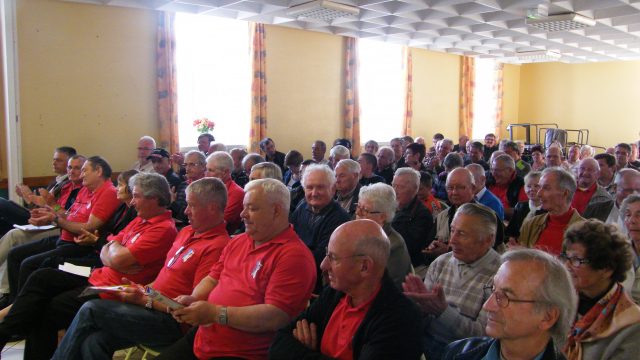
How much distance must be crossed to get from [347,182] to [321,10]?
12.0 ft

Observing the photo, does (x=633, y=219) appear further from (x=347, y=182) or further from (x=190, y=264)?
(x=190, y=264)

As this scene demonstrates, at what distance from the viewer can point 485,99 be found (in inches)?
585

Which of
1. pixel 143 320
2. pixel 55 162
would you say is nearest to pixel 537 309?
pixel 143 320

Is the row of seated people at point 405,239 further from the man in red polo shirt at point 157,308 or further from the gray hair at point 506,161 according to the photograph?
the gray hair at point 506,161

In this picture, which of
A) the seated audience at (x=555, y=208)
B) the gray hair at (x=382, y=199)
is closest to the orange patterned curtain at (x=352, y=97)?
the seated audience at (x=555, y=208)

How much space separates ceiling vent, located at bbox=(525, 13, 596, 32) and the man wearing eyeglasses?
22.8ft

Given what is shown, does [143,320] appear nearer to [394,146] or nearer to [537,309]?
[537,309]

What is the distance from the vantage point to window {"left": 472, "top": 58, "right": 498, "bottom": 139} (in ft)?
47.5

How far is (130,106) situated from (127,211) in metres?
3.97

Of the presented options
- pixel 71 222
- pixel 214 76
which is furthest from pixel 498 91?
pixel 71 222

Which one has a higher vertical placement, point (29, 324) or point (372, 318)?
point (372, 318)

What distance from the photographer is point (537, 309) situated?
144 centimetres

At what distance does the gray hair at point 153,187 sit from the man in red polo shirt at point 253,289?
0.80 meters

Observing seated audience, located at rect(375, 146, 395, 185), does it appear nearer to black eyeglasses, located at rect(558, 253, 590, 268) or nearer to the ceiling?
the ceiling
